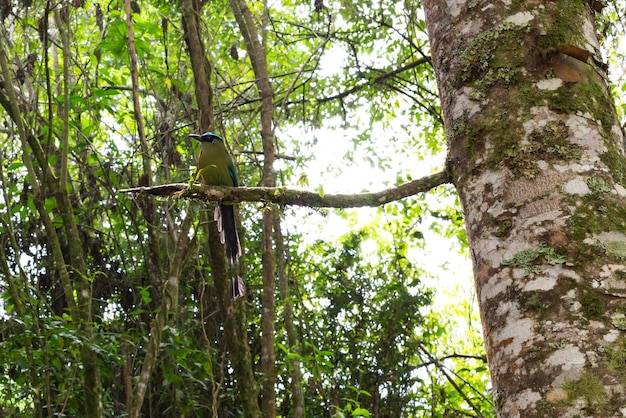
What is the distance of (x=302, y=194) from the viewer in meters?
1.95

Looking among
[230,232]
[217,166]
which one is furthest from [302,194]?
[217,166]

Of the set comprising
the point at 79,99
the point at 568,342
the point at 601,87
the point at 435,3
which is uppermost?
the point at 79,99

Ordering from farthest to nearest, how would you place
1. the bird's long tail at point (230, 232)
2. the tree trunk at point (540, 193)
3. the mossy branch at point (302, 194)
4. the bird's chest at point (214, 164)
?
1. the bird's chest at point (214, 164)
2. the bird's long tail at point (230, 232)
3. the mossy branch at point (302, 194)
4. the tree trunk at point (540, 193)

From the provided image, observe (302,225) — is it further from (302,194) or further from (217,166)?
(302,194)

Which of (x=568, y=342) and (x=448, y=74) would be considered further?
(x=448, y=74)

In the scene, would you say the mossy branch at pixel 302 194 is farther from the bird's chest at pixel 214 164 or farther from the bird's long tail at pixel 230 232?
the bird's chest at pixel 214 164

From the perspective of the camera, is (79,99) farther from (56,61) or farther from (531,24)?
(531,24)

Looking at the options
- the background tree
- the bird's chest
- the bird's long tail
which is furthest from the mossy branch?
the bird's chest

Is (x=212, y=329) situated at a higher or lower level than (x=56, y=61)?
lower

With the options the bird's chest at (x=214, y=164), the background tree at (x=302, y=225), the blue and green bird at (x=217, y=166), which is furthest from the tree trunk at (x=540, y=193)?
the bird's chest at (x=214, y=164)

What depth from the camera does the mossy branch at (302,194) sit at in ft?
6.02

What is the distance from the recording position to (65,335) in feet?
13.5

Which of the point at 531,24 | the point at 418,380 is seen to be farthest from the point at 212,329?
the point at 531,24

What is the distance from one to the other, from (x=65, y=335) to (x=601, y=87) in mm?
3368
